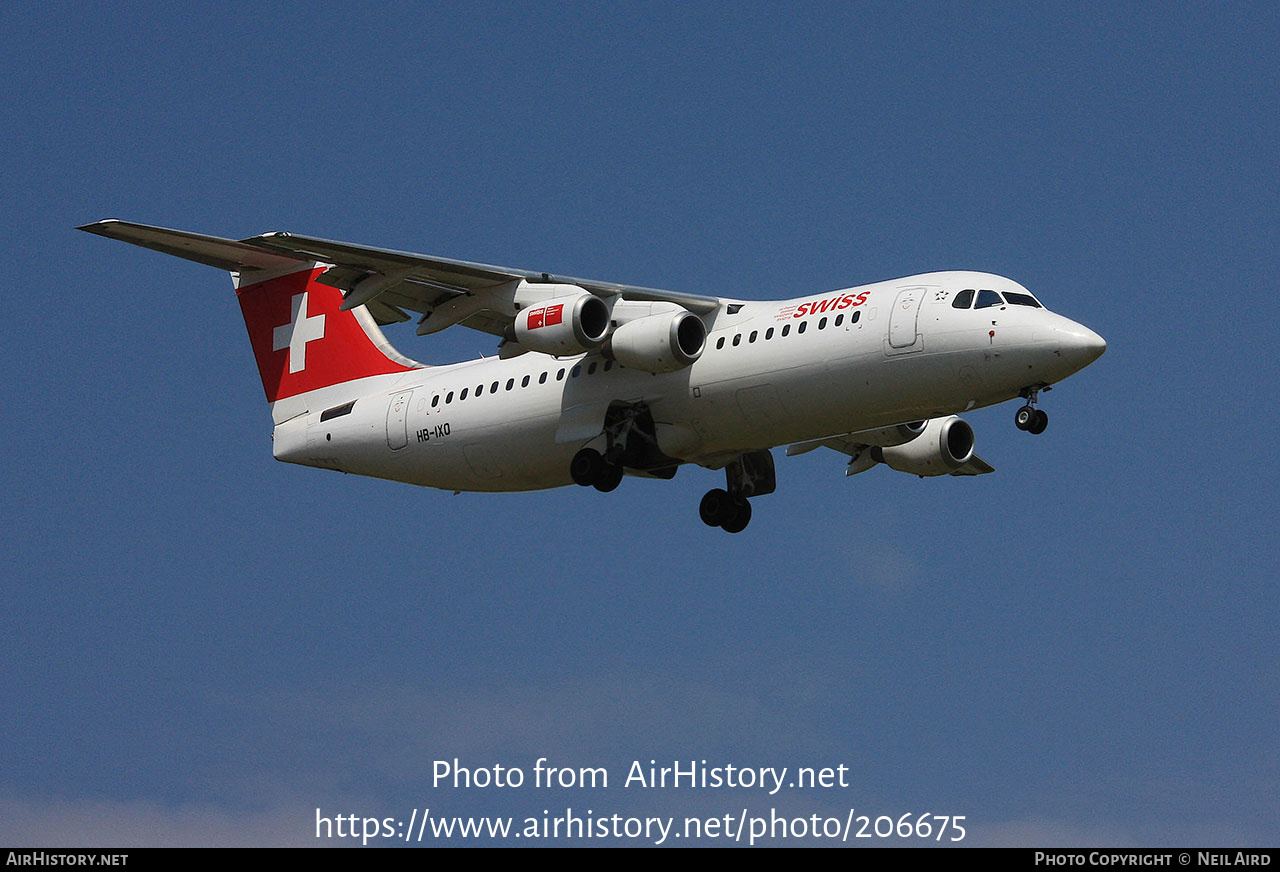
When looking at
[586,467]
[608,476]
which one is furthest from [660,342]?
[586,467]

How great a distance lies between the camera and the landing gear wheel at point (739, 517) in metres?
22.9

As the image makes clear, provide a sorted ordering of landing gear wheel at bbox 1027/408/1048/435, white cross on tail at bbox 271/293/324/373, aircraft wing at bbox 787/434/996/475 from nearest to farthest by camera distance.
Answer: landing gear wheel at bbox 1027/408/1048/435, aircraft wing at bbox 787/434/996/475, white cross on tail at bbox 271/293/324/373

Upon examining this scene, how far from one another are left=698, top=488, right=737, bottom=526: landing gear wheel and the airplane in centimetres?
2

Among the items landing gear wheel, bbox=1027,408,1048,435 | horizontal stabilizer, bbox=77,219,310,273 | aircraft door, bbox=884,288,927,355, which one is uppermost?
horizontal stabilizer, bbox=77,219,310,273

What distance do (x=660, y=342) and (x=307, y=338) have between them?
7.34 m

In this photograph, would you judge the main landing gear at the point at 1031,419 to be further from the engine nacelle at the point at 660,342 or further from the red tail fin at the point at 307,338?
the red tail fin at the point at 307,338

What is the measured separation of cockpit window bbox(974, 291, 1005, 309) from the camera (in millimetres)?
19312

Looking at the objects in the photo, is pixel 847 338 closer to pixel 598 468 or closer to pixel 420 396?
pixel 598 468

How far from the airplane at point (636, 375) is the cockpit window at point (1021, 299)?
1.5 inches

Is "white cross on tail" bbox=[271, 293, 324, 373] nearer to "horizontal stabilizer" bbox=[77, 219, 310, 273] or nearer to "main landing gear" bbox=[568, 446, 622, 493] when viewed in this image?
"horizontal stabilizer" bbox=[77, 219, 310, 273]

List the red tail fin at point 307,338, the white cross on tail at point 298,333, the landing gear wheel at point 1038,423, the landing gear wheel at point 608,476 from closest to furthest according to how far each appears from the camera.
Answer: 1. the landing gear wheel at point 1038,423
2. the landing gear wheel at point 608,476
3. the red tail fin at point 307,338
4. the white cross on tail at point 298,333

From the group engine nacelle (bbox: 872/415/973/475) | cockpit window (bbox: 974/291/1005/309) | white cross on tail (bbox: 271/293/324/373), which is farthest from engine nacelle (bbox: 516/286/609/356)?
white cross on tail (bbox: 271/293/324/373)

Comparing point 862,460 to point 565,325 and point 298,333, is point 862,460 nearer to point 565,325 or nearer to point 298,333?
point 565,325

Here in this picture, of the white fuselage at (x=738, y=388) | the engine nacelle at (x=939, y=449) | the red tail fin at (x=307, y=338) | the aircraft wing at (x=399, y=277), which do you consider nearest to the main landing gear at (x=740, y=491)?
the white fuselage at (x=738, y=388)
